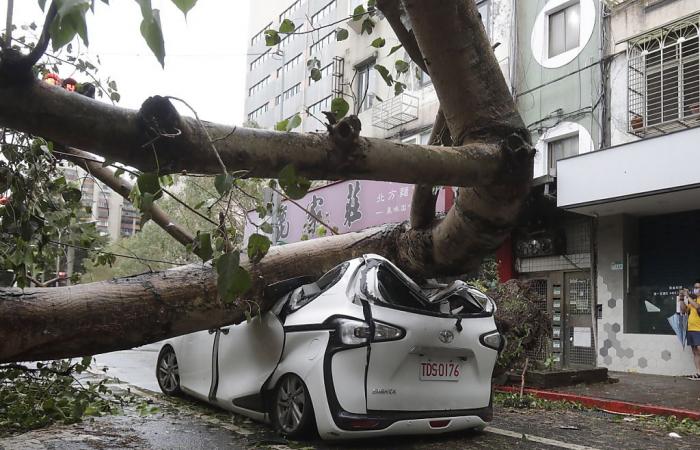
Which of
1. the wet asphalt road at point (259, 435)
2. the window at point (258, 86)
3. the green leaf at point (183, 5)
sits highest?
the window at point (258, 86)

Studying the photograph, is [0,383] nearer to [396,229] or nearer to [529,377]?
[396,229]

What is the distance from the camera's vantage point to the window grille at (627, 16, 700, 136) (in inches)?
445

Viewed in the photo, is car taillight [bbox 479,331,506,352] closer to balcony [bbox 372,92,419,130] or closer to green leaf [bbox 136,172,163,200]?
A: green leaf [bbox 136,172,163,200]

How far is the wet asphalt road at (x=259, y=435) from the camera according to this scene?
15.8 feet

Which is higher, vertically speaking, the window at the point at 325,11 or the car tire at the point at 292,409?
the window at the point at 325,11

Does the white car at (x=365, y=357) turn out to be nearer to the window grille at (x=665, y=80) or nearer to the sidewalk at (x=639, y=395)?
the sidewalk at (x=639, y=395)

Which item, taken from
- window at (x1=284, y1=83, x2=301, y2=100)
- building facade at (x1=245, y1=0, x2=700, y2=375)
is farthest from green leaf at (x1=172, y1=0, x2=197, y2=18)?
window at (x1=284, y1=83, x2=301, y2=100)

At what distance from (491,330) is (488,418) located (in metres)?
0.76

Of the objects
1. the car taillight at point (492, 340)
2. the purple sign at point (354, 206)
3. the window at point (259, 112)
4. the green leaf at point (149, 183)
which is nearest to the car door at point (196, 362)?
the car taillight at point (492, 340)

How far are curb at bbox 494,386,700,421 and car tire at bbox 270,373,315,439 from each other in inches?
184

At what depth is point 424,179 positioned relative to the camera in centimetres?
356

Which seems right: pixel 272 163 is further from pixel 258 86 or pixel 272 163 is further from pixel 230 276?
pixel 258 86

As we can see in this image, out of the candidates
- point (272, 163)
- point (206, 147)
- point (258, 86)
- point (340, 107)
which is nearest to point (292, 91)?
point (258, 86)

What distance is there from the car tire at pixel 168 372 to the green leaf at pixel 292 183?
4.58 metres
